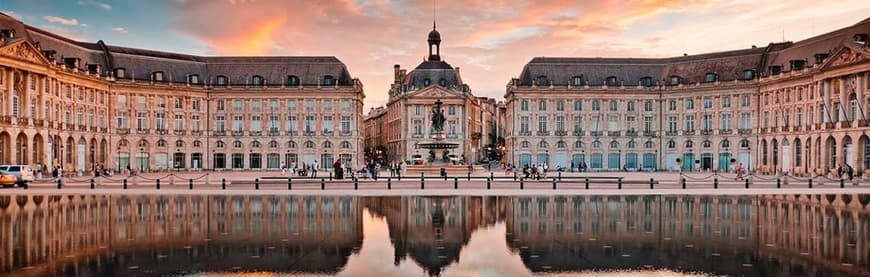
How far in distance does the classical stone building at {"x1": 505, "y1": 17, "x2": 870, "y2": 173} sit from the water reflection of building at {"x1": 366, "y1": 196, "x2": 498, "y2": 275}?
5990cm

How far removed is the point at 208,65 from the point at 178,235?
A: 82.1 meters

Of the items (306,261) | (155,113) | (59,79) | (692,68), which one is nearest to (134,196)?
(306,261)

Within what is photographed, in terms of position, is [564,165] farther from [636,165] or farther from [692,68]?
[692,68]

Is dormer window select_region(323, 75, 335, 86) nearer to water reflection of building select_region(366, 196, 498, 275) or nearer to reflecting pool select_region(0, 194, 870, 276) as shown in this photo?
water reflection of building select_region(366, 196, 498, 275)

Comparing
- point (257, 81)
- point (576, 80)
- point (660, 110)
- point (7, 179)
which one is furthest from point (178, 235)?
point (660, 110)

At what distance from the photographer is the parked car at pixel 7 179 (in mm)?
46250

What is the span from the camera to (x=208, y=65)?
98.2 m

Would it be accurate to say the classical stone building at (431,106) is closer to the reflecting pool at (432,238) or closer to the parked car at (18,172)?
the parked car at (18,172)

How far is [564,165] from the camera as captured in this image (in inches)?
3925

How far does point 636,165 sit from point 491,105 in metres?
83.9

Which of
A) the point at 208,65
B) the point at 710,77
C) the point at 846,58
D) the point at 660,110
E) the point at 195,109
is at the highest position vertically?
the point at 208,65

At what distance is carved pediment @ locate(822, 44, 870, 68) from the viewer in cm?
6400

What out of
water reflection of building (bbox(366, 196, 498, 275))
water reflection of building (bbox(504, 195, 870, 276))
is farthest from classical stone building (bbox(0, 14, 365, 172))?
water reflection of building (bbox(504, 195, 870, 276))

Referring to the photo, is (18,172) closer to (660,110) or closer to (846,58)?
(846,58)
